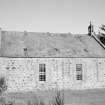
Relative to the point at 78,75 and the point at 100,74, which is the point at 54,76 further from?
the point at 100,74

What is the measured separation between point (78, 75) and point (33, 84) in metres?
7.07

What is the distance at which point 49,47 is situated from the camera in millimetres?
21859

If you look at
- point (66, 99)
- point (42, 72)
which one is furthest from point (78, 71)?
point (66, 99)

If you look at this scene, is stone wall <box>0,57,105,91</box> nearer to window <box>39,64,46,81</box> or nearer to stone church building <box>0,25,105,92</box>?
stone church building <box>0,25,105,92</box>

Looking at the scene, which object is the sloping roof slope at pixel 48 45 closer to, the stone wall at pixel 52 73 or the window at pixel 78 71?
the stone wall at pixel 52 73

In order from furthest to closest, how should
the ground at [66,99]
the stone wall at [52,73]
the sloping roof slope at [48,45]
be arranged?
the sloping roof slope at [48,45]
the stone wall at [52,73]
the ground at [66,99]

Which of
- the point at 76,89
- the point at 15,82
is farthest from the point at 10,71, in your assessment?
the point at 76,89

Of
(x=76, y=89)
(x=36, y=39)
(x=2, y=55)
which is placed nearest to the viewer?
(x=2, y=55)

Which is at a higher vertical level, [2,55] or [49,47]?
[49,47]

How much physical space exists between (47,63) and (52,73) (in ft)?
5.48

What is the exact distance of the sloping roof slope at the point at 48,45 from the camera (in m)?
20.4

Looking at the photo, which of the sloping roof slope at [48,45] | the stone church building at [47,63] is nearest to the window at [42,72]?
the stone church building at [47,63]

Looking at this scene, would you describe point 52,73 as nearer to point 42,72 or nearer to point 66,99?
point 42,72

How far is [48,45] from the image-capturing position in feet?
73.1
